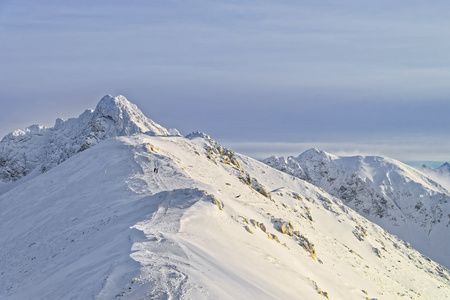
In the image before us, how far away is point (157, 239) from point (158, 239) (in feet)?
0.21

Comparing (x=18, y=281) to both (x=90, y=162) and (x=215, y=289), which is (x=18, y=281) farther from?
(x=90, y=162)

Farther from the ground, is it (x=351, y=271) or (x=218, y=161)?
(x=218, y=161)

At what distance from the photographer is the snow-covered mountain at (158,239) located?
21984mm

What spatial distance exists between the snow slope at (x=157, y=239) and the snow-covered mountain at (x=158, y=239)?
107mm

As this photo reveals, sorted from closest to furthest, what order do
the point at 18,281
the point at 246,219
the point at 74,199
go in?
the point at 18,281, the point at 246,219, the point at 74,199

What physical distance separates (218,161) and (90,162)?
22.7 meters

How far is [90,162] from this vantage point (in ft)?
194

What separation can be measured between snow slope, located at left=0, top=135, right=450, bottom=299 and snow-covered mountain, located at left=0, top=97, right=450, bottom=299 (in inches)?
4.2

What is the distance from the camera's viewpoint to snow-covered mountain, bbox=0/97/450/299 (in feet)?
72.1

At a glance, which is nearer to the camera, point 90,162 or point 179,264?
point 179,264

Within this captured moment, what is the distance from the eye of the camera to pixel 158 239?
2611cm

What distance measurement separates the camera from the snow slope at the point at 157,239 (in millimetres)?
21969

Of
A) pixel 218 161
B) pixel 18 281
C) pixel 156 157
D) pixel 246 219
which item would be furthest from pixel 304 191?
pixel 18 281

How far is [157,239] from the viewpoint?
2611 cm
